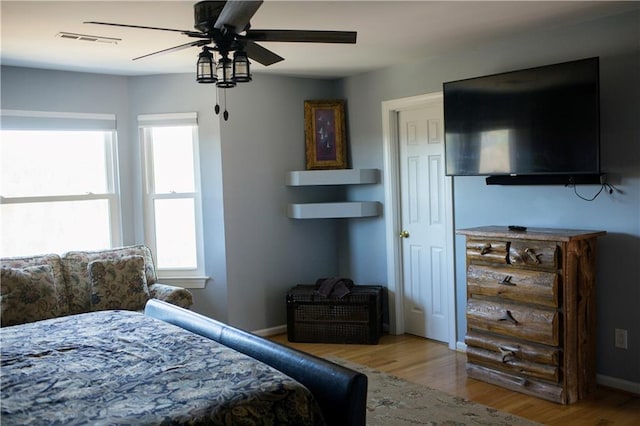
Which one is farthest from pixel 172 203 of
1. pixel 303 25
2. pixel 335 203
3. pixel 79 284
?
pixel 303 25

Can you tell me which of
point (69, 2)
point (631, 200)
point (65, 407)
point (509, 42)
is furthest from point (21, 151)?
point (631, 200)

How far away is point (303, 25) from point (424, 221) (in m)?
2.11

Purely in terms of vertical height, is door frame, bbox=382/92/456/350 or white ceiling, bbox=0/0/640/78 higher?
white ceiling, bbox=0/0/640/78

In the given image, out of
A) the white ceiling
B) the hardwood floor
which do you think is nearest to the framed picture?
the white ceiling

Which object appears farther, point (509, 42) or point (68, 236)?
point (68, 236)

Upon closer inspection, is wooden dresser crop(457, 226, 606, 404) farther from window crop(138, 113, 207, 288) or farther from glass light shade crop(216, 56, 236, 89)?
window crop(138, 113, 207, 288)

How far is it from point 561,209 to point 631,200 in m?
0.45

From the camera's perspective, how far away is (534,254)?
3.66 metres

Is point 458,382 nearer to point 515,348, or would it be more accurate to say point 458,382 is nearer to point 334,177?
point 515,348

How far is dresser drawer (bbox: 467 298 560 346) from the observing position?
3602 mm

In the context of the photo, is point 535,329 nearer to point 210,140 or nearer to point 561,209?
point 561,209

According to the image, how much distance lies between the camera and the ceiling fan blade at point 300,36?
106 inches

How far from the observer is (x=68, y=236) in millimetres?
5035

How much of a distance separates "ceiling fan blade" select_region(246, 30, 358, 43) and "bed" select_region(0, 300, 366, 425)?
4.45ft
